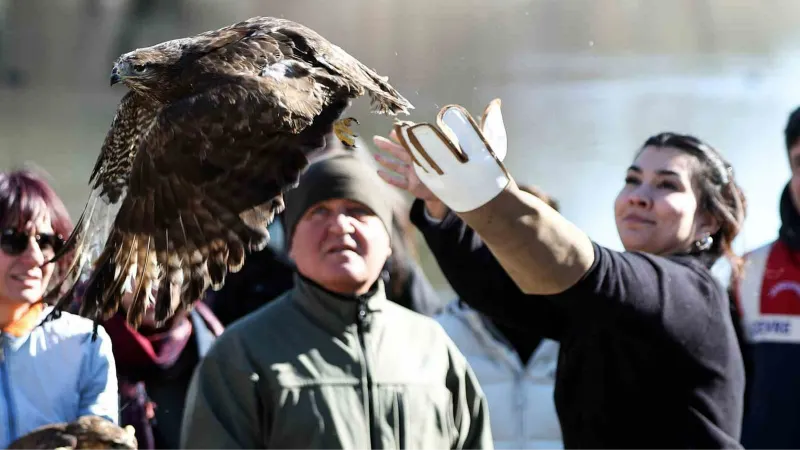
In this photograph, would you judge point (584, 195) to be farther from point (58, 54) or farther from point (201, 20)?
point (58, 54)

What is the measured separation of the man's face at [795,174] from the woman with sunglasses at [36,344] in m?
1.95

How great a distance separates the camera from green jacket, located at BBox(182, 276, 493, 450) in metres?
2.47

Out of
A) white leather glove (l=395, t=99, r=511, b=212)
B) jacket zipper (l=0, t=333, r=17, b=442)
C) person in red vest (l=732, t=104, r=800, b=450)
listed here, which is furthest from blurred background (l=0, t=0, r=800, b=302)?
white leather glove (l=395, t=99, r=511, b=212)

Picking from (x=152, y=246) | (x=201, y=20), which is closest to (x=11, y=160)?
(x=201, y=20)

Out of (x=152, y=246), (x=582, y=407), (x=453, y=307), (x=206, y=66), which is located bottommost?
(x=453, y=307)

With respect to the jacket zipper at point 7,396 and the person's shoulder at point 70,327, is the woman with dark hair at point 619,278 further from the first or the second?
the jacket zipper at point 7,396

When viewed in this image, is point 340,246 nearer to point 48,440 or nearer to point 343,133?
point 343,133

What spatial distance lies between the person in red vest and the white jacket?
1.79 ft

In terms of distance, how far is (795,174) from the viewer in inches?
134

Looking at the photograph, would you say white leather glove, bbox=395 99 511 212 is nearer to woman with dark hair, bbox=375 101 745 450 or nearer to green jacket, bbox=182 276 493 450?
woman with dark hair, bbox=375 101 745 450

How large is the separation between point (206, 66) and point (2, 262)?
0.72 meters

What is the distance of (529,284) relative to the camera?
2029 mm

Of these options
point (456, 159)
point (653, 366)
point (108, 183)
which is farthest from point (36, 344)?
point (653, 366)

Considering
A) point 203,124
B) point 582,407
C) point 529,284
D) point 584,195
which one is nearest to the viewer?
point 529,284
